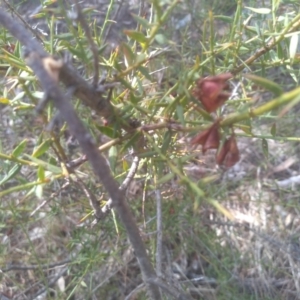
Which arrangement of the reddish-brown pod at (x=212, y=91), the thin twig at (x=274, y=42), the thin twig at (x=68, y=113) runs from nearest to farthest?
the thin twig at (x=68, y=113)
the reddish-brown pod at (x=212, y=91)
the thin twig at (x=274, y=42)

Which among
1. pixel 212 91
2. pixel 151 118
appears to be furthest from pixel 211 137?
pixel 151 118

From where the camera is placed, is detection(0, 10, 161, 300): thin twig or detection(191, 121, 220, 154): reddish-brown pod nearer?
detection(0, 10, 161, 300): thin twig

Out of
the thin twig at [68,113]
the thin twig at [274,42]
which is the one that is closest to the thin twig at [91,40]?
the thin twig at [68,113]

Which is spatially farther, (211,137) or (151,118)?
(151,118)

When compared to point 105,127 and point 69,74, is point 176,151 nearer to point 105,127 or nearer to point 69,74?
point 105,127

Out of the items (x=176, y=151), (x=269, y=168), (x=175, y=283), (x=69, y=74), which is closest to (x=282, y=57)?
(x=176, y=151)

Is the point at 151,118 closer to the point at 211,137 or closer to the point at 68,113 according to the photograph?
the point at 211,137

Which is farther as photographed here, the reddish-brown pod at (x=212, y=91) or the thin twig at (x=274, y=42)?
the thin twig at (x=274, y=42)

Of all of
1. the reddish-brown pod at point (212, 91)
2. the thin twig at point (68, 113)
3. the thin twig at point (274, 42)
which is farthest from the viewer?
the thin twig at point (274, 42)

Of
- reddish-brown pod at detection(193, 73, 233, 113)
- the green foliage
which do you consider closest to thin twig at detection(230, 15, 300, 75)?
the green foliage

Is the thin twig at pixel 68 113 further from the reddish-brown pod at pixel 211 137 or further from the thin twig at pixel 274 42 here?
the thin twig at pixel 274 42

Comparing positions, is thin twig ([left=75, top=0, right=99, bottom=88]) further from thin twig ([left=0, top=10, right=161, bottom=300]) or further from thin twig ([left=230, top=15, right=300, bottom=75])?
thin twig ([left=230, top=15, right=300, bottom=75])

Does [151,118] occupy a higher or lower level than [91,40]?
lower
